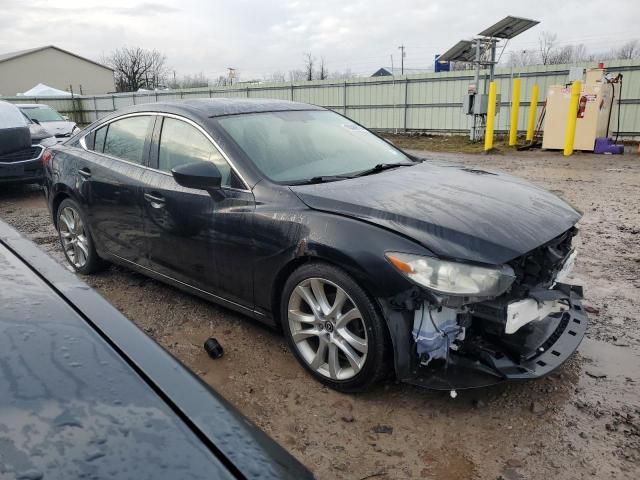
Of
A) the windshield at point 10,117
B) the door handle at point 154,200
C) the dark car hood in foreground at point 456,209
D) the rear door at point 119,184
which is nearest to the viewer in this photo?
the dark car hood in foreground at point 456,209

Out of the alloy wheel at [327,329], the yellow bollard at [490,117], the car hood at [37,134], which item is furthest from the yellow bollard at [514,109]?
the alloy wheel at [327,329]

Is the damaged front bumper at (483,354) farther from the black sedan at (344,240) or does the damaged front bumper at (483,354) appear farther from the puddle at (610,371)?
the puddle at (610,371)

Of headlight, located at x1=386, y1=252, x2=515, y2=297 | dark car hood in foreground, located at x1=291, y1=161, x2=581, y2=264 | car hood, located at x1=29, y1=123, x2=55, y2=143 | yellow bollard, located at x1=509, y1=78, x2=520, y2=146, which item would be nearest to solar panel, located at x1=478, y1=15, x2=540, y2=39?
yellow bollard, located at x1=509, y1=78, x2=520, y2=146

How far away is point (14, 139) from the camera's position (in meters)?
8.16

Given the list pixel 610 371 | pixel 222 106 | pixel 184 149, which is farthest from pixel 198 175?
pixel 610 371

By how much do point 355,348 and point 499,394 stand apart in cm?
83

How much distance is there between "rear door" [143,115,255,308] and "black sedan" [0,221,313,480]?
5.11 ft

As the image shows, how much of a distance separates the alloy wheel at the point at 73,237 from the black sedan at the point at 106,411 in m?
3.17

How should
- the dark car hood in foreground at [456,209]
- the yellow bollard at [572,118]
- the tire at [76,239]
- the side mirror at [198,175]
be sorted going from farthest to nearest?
the yellow bollard at [572,118]
the tire at [76,239]
the side mirror at [198,175]
the dark car hood in foreground at [456,209]

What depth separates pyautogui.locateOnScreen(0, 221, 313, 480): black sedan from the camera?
3.14ft

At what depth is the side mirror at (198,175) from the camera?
2.99m

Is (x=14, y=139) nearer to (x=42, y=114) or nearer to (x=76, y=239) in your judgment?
(x=76, y=239)

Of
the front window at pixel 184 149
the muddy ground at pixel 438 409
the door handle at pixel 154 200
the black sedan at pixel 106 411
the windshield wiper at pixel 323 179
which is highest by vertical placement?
the front window at pixel 184 149

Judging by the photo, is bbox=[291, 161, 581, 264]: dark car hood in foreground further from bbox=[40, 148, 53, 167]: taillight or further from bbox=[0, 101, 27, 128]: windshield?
bbox=[0, 101, 27, 128]: windshield
